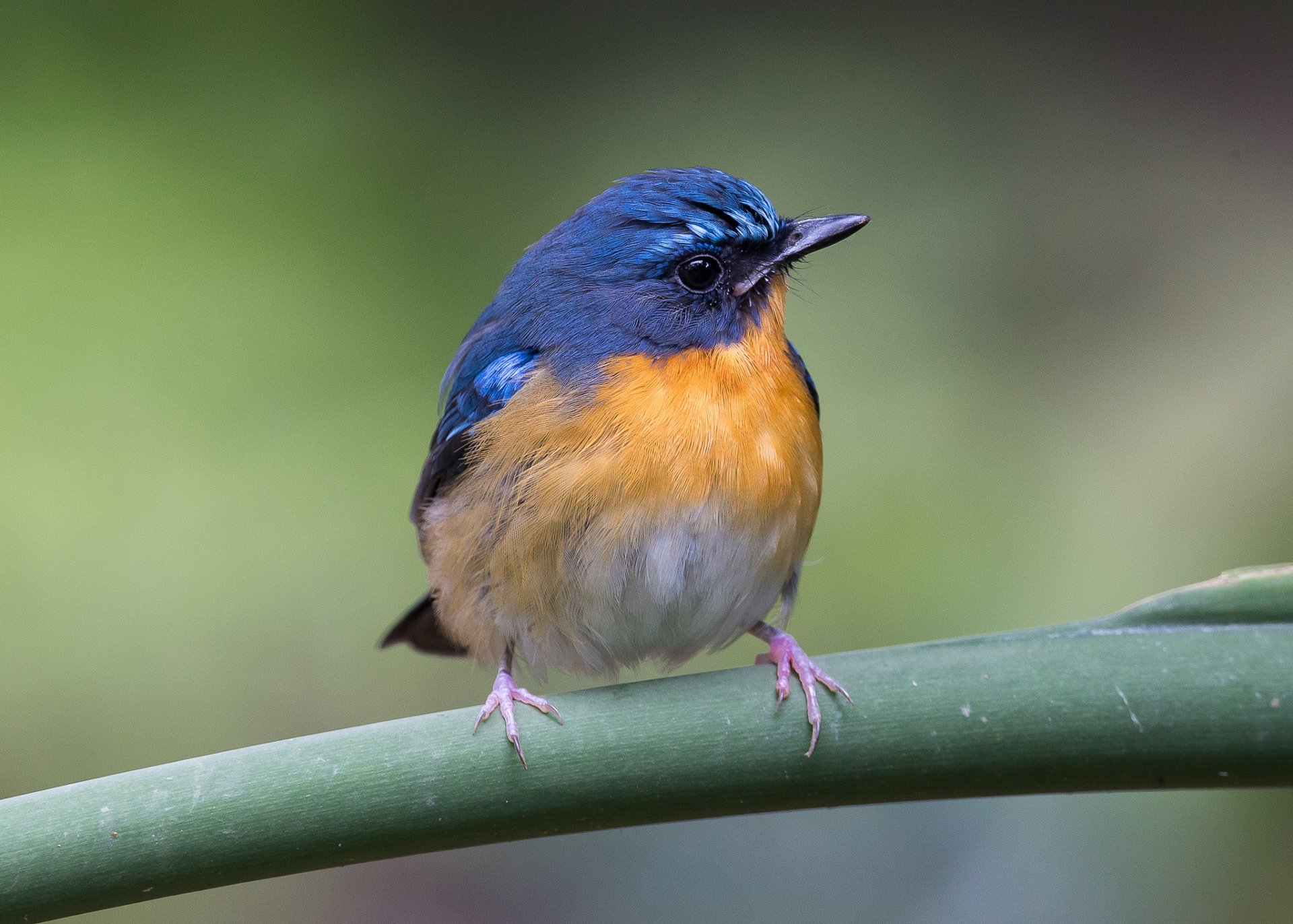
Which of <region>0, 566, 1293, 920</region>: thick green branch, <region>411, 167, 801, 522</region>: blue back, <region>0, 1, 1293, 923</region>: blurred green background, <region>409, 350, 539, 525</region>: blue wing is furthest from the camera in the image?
<region>0, 1, 1293, 923</region>: blurred green background

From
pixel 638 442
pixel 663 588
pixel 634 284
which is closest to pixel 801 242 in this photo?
pixel 634 284

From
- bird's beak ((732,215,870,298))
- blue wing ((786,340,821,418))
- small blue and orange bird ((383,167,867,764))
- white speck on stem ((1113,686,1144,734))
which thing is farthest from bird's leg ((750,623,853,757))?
bird's beak ((732,215,870,298))

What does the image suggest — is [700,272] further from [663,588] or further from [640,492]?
[663,588]

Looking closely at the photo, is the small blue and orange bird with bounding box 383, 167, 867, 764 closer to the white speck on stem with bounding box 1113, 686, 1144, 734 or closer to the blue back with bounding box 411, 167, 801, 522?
the blue back with bounding box 411, 167, 801, 522

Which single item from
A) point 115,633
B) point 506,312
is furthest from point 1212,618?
point 115,633

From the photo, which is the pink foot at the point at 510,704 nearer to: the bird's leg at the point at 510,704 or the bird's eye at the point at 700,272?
the bird's leg at the point at 510,704

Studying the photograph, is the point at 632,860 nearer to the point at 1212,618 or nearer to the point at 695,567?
the point at 695,567

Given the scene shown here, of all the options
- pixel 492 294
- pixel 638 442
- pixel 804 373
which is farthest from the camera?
pixel 492 294
